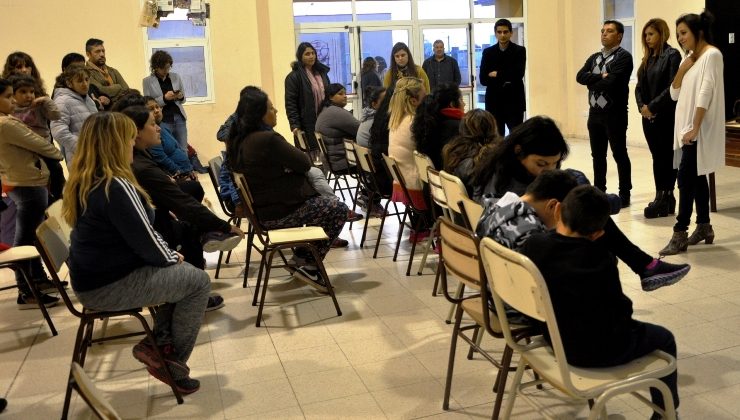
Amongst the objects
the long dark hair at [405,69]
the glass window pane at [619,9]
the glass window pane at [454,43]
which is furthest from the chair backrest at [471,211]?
the glass window pane at [454,43]

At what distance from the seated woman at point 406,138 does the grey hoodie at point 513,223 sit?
2189 mm

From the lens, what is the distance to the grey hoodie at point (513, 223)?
2.48m

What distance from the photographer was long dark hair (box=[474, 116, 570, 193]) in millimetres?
2945

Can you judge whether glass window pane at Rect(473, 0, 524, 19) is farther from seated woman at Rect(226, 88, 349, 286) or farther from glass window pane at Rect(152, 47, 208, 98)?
seated woman at Rect(226, 88, 349, 286)

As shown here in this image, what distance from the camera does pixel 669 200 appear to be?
19.1 feet

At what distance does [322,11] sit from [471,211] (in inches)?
335

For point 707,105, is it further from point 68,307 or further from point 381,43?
point 381,43

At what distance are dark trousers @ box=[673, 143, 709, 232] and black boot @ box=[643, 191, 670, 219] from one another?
39.8 inches

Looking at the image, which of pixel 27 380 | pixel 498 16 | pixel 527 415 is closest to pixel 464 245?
pixel 527 415

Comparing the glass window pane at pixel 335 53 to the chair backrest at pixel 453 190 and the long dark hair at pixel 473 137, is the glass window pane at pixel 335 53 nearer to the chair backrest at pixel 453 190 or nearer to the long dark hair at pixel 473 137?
the long dark hair at pixel 473 137

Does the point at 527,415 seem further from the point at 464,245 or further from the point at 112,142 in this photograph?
the point at 112,142

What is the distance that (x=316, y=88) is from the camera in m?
7.41

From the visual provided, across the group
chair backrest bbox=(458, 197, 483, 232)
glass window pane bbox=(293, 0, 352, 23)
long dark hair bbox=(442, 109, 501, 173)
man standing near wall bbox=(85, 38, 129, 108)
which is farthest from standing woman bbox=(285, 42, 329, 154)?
chair backrest bbox=(458, 197, 483, 232)

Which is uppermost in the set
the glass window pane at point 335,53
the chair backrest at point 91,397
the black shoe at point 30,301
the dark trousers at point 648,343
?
the glass window pane at point 335,53
